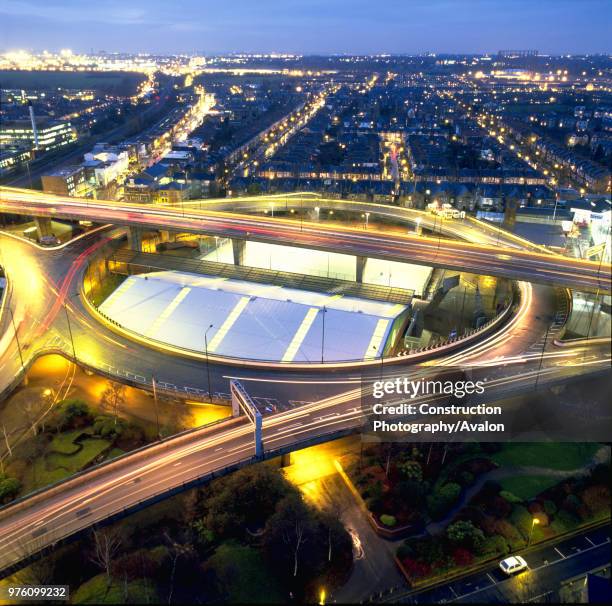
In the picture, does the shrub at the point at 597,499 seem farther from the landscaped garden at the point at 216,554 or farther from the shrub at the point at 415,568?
the landscaped garden at the point at 216,554

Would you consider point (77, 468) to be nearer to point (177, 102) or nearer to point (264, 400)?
point (264, 400)

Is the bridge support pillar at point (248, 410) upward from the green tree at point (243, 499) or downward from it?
upward

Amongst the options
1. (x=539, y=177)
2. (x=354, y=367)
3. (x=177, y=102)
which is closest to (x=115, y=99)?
(x=177, y=102)

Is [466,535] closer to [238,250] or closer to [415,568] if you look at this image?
[415,568]

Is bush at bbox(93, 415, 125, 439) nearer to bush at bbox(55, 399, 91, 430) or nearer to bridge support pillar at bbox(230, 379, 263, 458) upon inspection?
bush at bbox(55, 399, 91, 430)

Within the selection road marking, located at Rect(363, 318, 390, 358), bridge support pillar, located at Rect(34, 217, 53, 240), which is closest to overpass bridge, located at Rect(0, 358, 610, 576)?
road marking, located at Rect(363, 318, 390, 358)

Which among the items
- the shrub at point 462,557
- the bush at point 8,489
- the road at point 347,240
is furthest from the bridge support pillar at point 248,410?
the road at point 347,240
